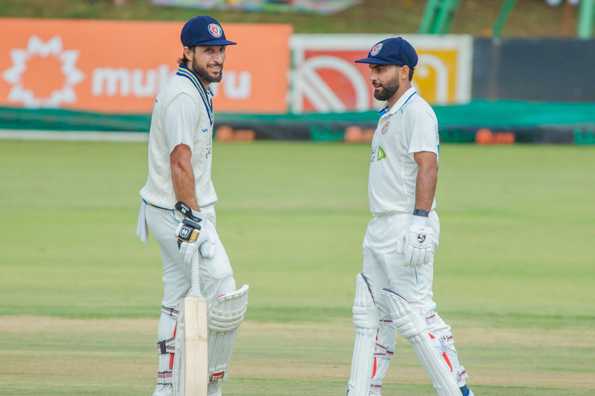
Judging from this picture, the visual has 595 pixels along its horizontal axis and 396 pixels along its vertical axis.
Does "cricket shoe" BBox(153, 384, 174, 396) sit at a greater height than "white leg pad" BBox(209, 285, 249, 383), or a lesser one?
lesser

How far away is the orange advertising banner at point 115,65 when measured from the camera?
23000 mm

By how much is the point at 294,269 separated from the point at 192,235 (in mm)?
5215

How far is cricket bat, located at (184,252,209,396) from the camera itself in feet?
22.7

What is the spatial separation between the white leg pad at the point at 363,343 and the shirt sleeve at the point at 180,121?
1.27 metres

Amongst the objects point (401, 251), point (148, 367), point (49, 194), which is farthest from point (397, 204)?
point (49, 194)

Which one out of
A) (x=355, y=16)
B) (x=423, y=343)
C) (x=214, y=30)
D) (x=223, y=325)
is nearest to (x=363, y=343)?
(x=423, y=343)

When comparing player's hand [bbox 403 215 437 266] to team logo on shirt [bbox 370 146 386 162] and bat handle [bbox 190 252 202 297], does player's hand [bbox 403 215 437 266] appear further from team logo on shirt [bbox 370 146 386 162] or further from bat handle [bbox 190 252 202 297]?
bat handle [bbox 190 252 202 297]

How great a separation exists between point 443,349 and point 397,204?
0.80 metres

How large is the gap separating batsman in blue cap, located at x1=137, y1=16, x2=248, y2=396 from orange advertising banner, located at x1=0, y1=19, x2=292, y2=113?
15.4 metres

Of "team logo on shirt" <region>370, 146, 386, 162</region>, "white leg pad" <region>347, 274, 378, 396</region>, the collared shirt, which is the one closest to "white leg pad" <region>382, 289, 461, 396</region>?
"white leg pad" <region>347, 274, 378, 396</region>

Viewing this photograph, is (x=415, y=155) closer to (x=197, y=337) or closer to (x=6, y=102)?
(x=197, y=337)

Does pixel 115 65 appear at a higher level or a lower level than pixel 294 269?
higher

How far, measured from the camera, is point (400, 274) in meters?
7.24

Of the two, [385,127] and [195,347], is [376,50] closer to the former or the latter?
[385,127]
